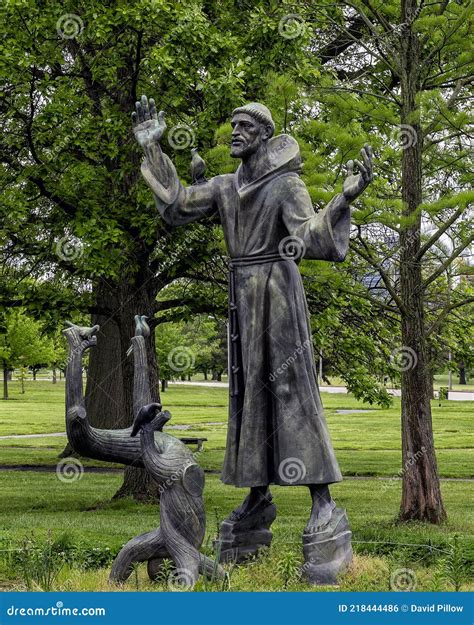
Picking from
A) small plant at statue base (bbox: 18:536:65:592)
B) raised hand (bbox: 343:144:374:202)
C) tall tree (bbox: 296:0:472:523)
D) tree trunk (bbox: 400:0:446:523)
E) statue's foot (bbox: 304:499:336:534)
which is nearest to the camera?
raised hand (bbox: 343:144:374:202)

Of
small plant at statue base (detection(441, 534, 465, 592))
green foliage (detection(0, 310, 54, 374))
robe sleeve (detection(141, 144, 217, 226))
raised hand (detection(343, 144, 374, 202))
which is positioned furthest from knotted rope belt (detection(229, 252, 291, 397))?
green foliage (detection(0, 310, 54, 374))

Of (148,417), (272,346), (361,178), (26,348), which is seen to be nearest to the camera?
(361,178)

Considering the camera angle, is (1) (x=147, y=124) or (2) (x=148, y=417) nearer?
(2) (x=148, y=417)

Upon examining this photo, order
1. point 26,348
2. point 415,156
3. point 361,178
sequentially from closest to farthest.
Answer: point 361,178 < point 415,156 < point 26,348

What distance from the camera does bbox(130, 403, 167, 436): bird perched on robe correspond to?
6.86 m

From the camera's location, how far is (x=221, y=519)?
1359 cm

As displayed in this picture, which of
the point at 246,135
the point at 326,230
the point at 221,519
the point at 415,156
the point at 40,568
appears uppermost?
the point at 415,156

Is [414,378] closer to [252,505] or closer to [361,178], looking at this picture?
[252,505]

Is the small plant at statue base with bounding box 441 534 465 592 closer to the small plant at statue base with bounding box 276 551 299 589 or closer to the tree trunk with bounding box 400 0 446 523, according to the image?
the small plant at statue base with bounding box 276 551 299 589

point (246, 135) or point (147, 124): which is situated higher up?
point (147, 124)

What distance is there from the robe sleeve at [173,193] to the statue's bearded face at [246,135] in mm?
391

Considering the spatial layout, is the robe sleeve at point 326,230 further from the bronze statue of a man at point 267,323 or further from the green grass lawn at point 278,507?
the green grass lawn at point 278,507

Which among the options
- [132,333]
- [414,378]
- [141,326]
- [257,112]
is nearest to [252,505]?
[141,326]

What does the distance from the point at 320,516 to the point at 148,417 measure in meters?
1.47
